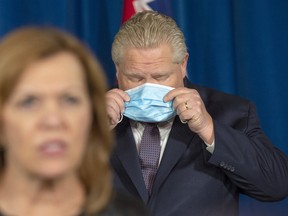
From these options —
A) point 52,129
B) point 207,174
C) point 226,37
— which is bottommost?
point 207,174

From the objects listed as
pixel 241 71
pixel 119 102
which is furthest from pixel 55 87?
pixel 241 71

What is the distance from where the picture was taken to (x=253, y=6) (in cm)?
296

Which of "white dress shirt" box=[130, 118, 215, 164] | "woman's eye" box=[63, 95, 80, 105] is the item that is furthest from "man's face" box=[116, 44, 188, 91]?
"woman's eye" box=[63, 95, 80, 105]

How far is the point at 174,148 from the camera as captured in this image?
7.21ft

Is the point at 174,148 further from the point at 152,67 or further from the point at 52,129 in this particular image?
the point at 52,129

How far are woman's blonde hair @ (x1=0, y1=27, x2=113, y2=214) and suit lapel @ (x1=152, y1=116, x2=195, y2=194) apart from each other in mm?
811

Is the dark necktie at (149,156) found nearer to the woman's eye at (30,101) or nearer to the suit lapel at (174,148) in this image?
the suit lapel at (174,148)

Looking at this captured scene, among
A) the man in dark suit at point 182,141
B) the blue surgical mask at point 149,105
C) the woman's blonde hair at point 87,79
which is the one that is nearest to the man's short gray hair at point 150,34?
the man in dark suit at point 182,141

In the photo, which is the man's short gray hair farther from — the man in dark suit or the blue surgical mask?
the blue surgical mask

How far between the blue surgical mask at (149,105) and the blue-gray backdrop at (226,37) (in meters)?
0.76

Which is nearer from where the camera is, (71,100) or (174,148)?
(71,100)

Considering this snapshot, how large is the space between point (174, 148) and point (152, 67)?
268 millimetres

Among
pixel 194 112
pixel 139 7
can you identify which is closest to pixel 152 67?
pixel 194 112

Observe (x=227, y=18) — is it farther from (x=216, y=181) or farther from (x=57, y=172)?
(x=57, y=172)
